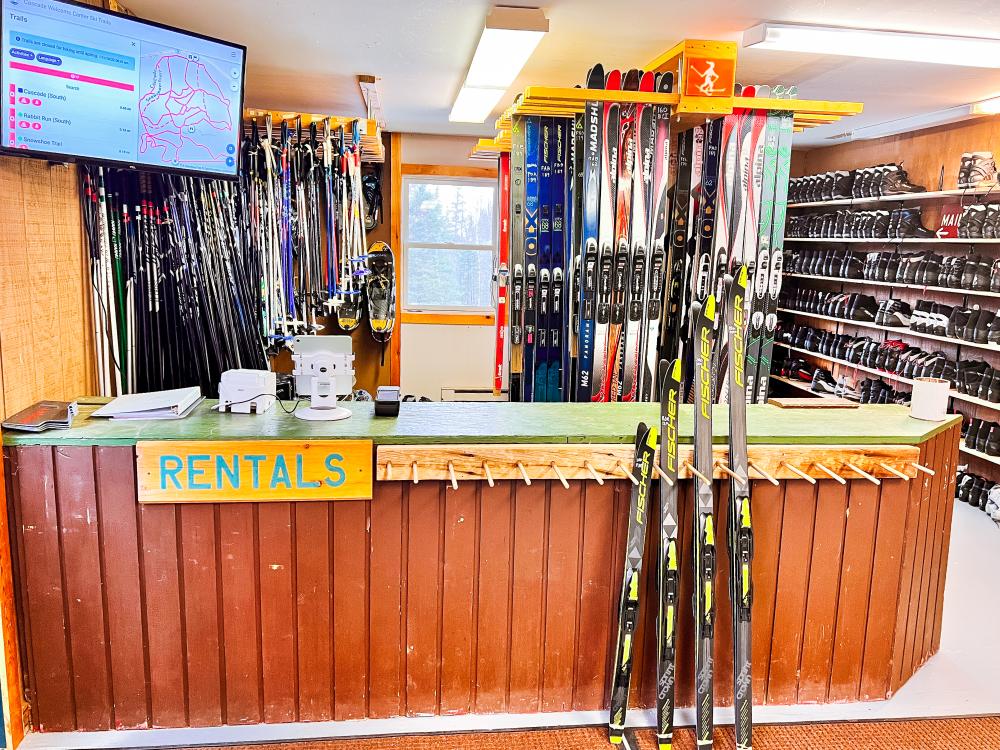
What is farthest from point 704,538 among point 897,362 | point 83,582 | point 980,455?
point 897,362

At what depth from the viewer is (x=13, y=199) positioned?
242cm

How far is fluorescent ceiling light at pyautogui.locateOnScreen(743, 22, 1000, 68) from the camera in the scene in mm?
3443

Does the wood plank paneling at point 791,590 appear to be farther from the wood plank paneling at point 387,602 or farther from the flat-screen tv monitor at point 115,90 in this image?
the flat-screen tv monitor at point 115,90

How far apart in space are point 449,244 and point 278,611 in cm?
561

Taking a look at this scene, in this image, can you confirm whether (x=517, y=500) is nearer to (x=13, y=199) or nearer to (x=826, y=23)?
(x=13, y=199)

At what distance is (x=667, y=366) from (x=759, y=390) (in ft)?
6.76

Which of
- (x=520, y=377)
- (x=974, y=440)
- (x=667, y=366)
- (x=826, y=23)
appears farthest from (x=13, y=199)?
(x=974, y=440)

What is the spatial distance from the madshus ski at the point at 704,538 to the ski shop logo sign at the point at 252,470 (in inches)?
42.9

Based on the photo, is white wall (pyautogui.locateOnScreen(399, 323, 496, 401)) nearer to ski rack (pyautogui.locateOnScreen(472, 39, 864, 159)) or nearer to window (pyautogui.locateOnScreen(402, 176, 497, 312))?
window (pyautogui.locateOnScreen(402, 176, 497, 312))

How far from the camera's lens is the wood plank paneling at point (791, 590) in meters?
2.71

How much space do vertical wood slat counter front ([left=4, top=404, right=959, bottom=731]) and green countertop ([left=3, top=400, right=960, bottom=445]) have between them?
1cm

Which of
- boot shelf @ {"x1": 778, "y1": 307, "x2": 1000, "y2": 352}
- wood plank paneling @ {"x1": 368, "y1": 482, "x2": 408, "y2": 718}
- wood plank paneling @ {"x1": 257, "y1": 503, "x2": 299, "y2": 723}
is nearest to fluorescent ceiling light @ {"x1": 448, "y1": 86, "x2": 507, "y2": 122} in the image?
wood plank paneling @ {"x1": 368, "y1": 482, "x2": 408, "y2": 718}

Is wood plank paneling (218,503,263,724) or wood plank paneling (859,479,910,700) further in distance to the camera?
wood plank paneling (859,479,910,700)

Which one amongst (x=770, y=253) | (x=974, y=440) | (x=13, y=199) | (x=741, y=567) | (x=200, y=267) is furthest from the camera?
(x=974, y=440)
